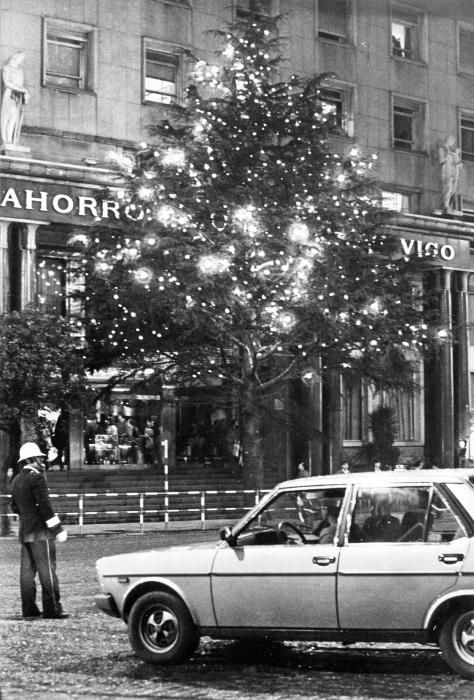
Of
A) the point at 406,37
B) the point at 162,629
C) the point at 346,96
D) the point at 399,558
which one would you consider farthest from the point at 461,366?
the point at 399,558

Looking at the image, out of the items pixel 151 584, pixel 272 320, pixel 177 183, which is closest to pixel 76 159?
pixel 177 183

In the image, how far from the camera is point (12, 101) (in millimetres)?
36031

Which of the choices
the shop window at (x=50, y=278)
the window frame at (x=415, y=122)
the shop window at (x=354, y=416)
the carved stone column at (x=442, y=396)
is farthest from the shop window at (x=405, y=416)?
the shop window at (x=50, y=278)

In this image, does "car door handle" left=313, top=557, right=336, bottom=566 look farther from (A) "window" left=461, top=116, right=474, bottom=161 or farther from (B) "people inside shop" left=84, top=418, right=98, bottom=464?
(A) "window" left=461, top=116, right=474, bottom=161

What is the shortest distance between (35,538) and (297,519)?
4126 millimetres

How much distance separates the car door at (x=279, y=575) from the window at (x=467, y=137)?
4055cm

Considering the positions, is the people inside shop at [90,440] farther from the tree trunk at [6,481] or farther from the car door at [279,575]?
the car door at [279,575]

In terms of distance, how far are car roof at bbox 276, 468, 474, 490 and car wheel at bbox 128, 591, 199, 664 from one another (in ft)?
4.13

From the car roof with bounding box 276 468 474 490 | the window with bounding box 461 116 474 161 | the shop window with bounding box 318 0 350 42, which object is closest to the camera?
the car roof with bounding box 276 468 474 490

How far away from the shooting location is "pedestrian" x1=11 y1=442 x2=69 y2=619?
1380cm

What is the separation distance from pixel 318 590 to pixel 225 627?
0.84 metres

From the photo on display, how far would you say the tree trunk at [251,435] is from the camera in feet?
104

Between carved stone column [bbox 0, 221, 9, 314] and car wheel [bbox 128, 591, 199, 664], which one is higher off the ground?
carved stone column [bbox 0, 221, 9, 314]

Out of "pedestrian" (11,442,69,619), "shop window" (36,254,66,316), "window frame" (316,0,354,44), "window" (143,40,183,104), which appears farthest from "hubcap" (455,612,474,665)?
"window frame" (316,0,354,44)
